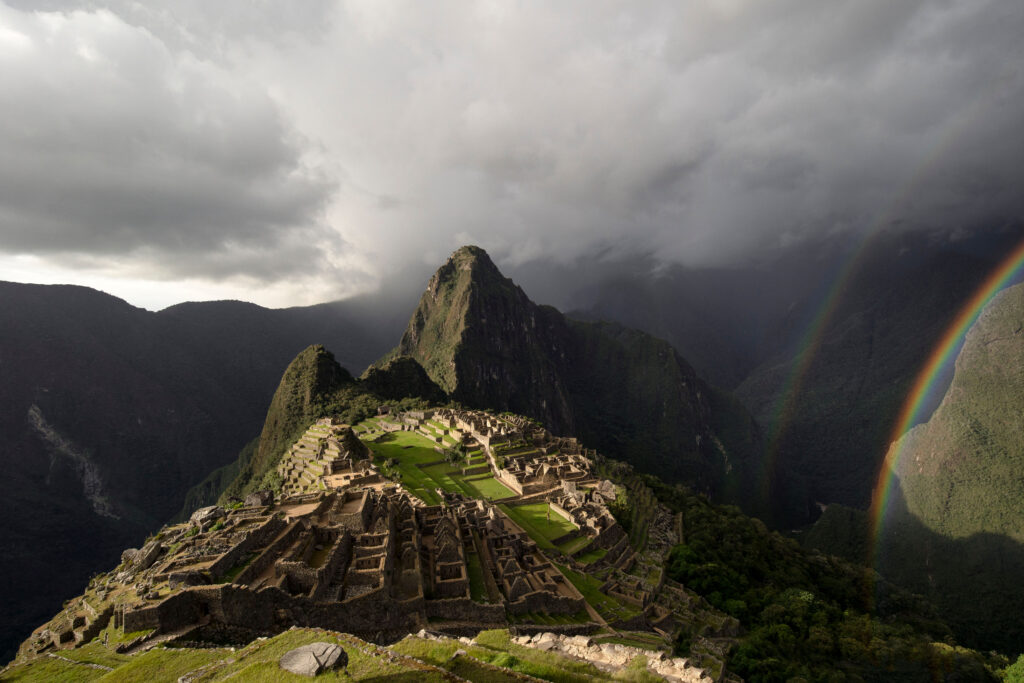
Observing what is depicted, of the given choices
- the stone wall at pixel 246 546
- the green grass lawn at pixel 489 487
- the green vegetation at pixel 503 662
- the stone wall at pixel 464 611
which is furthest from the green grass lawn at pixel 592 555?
the stone wall at pixel 246 546

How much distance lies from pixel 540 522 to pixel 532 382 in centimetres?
13711

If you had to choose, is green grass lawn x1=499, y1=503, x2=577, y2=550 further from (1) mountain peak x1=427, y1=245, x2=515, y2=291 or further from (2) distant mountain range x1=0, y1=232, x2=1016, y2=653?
(1) mountain peak x1=427, y1=245, x2=515, y2=291

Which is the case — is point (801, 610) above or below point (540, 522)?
below

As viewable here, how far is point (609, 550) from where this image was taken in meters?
34.4

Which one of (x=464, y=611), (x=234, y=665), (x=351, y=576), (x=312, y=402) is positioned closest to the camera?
(x=234, y=665)

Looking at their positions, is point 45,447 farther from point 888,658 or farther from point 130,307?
point 888,658

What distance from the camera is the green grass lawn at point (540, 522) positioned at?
3394 cm

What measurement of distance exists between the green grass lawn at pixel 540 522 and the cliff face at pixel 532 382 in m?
91.2

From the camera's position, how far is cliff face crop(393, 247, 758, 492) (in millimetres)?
146750

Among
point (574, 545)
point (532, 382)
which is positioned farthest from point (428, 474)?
point (532, 382)

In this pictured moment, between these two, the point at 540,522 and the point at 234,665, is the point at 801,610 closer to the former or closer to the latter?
the point at 540,522

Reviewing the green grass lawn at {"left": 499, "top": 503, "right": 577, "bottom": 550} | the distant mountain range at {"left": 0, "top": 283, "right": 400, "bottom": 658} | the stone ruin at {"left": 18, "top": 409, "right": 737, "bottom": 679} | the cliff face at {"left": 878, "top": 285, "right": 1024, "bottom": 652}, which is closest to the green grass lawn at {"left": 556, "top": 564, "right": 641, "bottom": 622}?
the stone ruin at {"left": 18, "top": 409, "right": 737, "bottom": 679}

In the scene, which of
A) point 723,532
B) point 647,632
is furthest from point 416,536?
point 723,532

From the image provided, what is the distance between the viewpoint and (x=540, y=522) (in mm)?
36750
